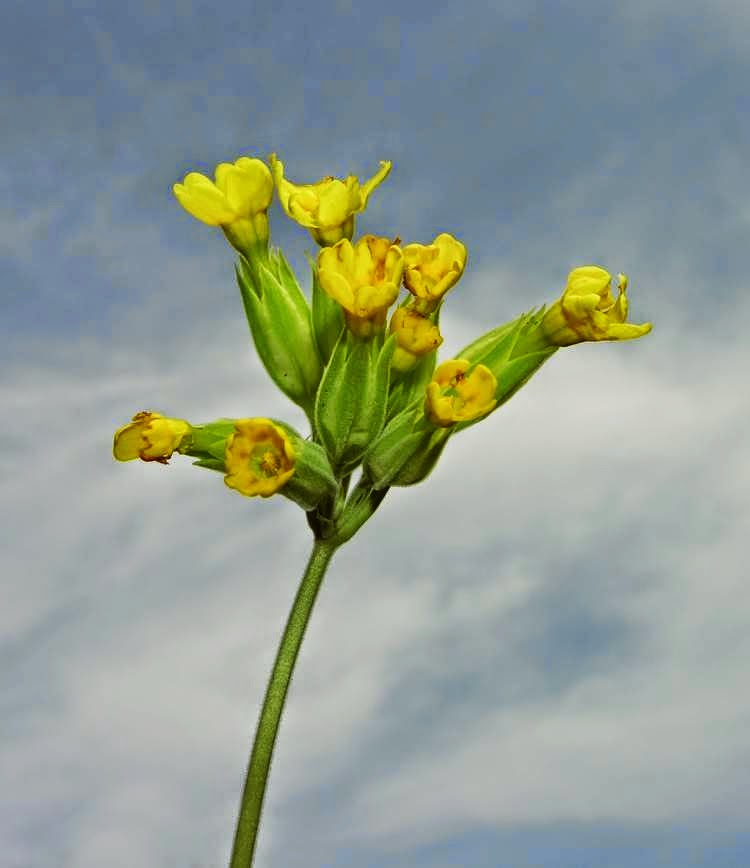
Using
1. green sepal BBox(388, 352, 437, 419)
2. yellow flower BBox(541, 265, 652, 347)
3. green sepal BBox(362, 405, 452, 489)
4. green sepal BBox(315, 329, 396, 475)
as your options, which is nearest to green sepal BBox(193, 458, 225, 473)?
green sepal BBox(315, 329, 396, 475)

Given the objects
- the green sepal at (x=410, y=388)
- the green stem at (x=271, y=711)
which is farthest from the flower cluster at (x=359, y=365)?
the green stem at (x=271, y=711)

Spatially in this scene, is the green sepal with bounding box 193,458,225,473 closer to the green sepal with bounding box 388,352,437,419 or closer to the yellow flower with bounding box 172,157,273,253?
the green sepal with bounding box 388,352,437,419

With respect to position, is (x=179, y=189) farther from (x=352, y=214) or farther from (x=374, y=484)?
(x=374, y=484)

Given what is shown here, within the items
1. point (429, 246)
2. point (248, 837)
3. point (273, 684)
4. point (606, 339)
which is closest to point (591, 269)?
point (606, 339)

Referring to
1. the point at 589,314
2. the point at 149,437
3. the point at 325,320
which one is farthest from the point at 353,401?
the point at 589,314

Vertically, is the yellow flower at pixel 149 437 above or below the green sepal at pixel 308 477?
above

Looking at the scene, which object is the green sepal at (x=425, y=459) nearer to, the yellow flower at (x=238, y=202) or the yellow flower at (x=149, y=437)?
the yellow flower at (x=149, y=437)

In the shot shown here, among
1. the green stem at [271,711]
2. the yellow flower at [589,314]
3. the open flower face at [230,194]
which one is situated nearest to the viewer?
the green stem at [271,711]
